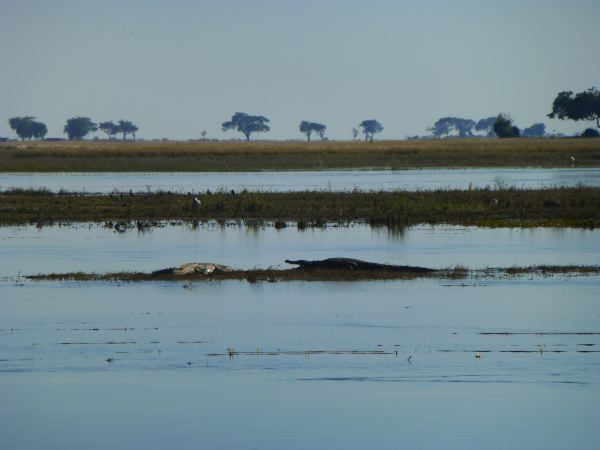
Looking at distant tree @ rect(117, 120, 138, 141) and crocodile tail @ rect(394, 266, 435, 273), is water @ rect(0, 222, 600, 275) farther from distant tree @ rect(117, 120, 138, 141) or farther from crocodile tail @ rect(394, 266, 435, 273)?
distant tree @ rect(117, 120, 138, 141)

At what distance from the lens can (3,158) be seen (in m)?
81.9

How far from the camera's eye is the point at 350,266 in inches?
879

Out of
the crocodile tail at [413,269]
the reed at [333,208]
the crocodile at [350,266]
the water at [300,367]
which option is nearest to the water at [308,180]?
the reed at [333,208]

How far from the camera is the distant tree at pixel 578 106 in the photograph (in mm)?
116062

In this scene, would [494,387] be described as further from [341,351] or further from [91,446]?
Result: [91,446]

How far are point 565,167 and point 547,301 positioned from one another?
155 feet

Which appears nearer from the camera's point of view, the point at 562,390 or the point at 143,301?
the point at 562,390

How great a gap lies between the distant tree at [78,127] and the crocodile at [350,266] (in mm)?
157942

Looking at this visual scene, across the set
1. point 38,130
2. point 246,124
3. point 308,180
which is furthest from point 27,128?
point 308,180

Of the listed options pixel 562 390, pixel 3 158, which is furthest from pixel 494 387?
pixel 3 158

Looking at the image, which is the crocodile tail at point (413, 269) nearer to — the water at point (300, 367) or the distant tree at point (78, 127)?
the water at point (300, 367)

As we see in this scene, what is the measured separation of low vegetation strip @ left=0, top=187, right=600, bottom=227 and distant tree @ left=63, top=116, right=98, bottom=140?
5506 inches

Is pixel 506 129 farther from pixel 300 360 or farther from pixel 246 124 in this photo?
pixel 300 360

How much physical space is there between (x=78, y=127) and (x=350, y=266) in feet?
520
